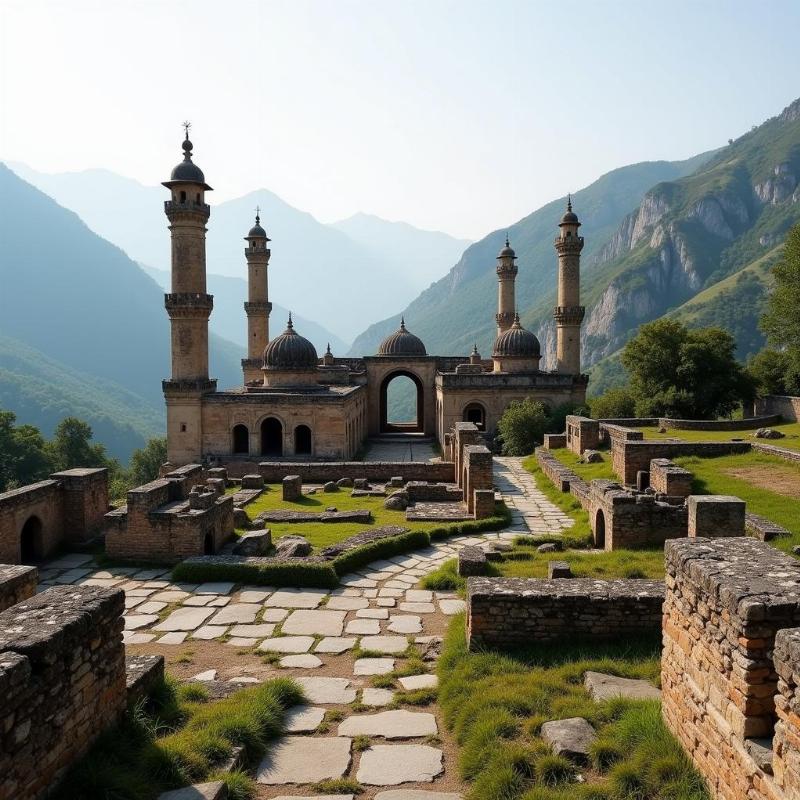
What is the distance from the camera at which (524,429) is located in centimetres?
3000

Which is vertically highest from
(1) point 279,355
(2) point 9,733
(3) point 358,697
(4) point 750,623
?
(1) point 279,355

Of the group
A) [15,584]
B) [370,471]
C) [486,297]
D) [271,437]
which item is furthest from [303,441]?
[486,297]

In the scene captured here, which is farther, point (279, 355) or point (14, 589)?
point (279, 355)

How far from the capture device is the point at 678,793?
448 cm

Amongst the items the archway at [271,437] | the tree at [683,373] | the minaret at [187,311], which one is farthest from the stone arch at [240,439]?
the tree at [683,373]

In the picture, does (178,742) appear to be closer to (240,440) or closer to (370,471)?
(370,471)

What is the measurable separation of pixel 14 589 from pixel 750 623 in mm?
6981

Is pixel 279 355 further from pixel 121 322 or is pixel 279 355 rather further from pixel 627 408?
pixel 121 322

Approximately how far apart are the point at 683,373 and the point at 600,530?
19.3 meters

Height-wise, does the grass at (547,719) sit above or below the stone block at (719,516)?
below

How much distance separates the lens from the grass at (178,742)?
15.3ft

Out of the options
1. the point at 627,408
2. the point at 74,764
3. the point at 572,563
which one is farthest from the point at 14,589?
the point at 627,408

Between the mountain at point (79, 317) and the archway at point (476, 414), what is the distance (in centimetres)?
7267

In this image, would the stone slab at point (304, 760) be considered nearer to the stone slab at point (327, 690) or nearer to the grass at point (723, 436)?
the stone slab at point (327, 690)
